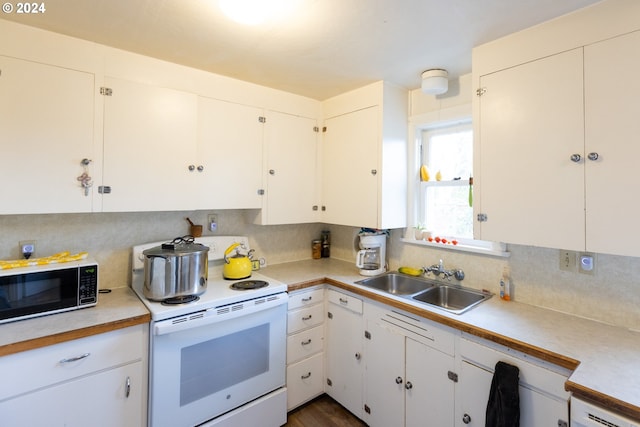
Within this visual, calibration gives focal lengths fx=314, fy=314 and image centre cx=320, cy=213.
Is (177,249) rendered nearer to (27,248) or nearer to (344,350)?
(27,248)

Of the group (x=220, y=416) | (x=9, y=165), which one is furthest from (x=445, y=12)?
(x=220, y=416)

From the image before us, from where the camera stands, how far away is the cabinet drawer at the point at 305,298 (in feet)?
7.44

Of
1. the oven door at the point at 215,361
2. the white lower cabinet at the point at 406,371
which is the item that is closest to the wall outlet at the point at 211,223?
the oven door at the point at 215,361

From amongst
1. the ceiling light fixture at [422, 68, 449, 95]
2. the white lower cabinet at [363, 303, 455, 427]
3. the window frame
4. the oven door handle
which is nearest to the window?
the window frame

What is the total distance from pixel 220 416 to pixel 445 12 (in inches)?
98.8

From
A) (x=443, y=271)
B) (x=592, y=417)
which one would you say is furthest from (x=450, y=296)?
(x=592, y=417)

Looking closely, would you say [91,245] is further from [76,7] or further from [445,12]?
[445,12]

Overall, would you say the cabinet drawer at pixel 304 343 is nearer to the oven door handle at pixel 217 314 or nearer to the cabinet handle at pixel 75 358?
the oven door handle at pixel 217 314

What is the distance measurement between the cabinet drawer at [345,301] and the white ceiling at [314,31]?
159 cm

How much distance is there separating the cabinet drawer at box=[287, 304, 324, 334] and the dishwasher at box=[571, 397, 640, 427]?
1.57 metres

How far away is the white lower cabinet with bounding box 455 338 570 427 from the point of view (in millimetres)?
1298

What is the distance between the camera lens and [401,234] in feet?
8.60

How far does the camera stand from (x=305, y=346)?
234cm

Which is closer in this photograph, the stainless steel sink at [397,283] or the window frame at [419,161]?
the window frame at [419,161]
